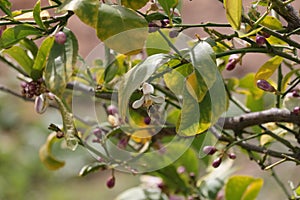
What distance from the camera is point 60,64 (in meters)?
0.77

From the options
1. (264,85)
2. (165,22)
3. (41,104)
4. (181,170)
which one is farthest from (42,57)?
(181,170)

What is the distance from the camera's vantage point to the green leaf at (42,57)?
77cm

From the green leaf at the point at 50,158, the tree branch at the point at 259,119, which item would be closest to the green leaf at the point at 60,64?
the tree branch at the point at 259,119

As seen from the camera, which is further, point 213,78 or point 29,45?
point 29,45

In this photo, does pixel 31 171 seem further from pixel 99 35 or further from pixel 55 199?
pixel 99 35

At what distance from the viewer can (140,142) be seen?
3.74 ft

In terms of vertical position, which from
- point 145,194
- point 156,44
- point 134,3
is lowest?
point 145,194

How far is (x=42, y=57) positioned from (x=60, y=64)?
6 centimetres

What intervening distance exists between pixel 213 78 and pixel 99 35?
0.11m

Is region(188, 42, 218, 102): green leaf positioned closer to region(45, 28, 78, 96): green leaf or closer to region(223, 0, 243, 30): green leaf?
region(223, 0, 243, 30): green leaf

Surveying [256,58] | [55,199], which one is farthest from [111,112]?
[256,58]

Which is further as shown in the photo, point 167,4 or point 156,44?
point 156,44

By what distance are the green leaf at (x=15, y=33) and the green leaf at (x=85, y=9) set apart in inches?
5.0

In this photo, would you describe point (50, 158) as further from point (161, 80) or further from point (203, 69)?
point (203, 69)
